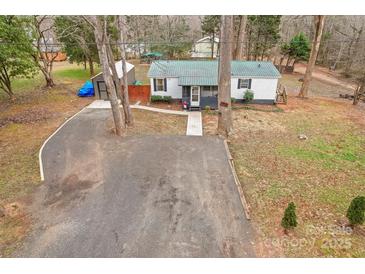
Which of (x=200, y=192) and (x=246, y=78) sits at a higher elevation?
(x=246, y=78)

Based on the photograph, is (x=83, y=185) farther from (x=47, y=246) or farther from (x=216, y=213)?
(x=216, y=213)

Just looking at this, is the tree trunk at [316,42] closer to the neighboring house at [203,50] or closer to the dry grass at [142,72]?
the dry grass at [142,72]

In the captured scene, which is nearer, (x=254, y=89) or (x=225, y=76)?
(x=225, y=76)

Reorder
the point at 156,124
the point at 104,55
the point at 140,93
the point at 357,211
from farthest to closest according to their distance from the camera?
1. the point at 140,93
2. the point at 156,124
3. the point at 104,55
4. the point at 357,211

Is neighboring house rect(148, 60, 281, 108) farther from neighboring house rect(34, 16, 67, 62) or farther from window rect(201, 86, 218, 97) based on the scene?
neighboring house rect(34, 16, 67, 62)

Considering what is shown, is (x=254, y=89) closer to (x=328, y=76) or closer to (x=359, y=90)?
(x=359, y=90)

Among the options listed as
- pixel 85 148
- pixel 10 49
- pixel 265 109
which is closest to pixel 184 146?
pixel 85 148

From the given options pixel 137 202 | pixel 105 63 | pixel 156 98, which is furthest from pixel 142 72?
pixel 137 202
